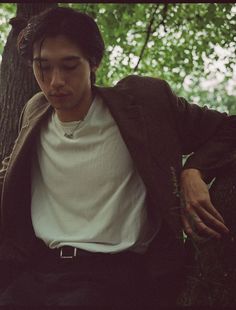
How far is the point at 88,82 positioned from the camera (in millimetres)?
2764

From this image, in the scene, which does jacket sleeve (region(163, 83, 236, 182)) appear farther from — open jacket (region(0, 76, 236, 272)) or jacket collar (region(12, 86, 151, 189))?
jacket collar (region(12, 86, 151, 189))

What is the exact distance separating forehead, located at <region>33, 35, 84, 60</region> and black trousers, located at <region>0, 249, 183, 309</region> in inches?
43.2

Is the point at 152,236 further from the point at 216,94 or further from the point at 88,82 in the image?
the point at 216,94

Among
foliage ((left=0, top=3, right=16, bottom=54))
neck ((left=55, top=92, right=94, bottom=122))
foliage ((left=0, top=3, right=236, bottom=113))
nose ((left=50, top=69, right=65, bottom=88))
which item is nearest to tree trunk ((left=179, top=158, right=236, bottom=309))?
neck ((left=55, top=92, right=94, bottom=122))

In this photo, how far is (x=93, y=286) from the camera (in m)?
2.45

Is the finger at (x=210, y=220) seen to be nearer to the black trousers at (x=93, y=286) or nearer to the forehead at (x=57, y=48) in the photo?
the black trousers at (x=93, y=286)

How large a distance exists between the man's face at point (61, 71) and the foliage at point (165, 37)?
4154 millimetres

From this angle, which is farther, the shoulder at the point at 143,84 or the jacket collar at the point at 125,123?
the shoulder at the point at 143,84

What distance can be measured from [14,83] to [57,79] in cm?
180

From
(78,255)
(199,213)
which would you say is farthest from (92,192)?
(199,213)

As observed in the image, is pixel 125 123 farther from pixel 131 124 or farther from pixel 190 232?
pixel 190 232

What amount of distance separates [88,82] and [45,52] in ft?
0.96

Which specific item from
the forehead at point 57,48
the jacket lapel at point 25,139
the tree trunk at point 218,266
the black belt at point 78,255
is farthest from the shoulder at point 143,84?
the black belt at point 78,255

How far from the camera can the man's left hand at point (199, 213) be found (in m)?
2.31
